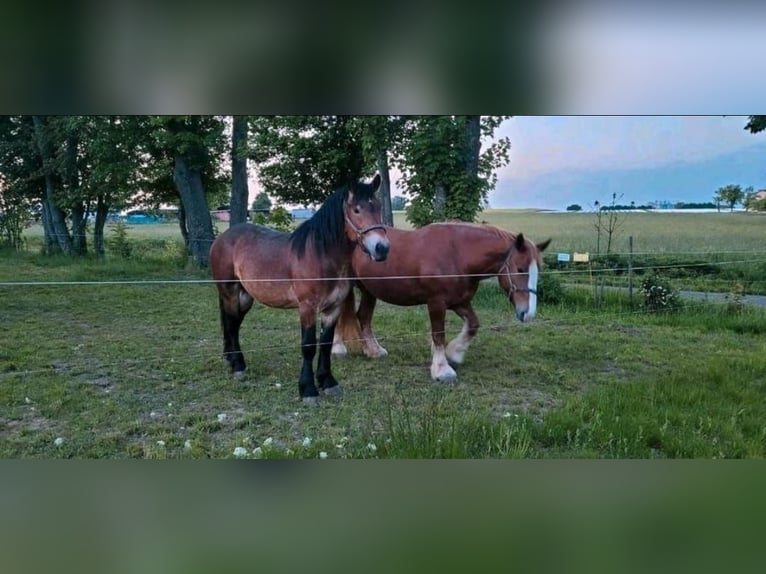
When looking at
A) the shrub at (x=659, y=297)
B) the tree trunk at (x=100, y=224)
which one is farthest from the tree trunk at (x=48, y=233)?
the shrub at (x=659, y=297)

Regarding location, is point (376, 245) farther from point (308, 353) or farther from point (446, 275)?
point (308, 353)

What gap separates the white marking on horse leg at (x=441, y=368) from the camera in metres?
2.41

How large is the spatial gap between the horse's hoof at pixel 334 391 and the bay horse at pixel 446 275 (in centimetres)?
18

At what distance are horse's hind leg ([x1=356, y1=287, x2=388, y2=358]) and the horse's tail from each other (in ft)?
0.07

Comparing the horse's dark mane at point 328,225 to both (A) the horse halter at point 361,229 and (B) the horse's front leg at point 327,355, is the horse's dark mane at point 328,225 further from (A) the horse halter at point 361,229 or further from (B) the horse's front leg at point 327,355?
(B) the horse's front leg at point 327,355

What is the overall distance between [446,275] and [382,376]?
549mm

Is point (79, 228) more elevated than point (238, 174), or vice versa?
point (238, 174)

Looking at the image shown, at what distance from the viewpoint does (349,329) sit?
250 centimetres

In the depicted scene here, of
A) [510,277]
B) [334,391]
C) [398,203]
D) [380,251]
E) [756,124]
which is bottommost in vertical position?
[334,391]

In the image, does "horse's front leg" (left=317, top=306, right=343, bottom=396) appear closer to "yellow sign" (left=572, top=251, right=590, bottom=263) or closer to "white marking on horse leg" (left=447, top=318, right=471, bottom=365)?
"white marking on horse leg" (left=447, top=318, right=471, bottom=365)

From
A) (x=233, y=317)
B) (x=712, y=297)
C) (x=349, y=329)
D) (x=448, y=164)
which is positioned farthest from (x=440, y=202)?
(x=712, y=297)

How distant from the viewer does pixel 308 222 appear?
2.33m

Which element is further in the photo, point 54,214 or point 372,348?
point 372,348

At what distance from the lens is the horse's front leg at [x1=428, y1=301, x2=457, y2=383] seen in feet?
7.91
